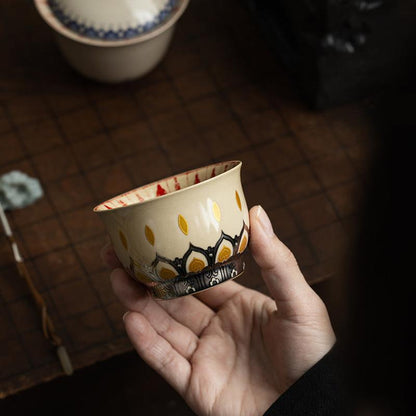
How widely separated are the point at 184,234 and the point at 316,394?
0.21 meters

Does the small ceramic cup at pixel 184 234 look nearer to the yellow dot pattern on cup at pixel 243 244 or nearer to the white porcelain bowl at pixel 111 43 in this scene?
the yellow dot pattern on cup at pixel 243 244

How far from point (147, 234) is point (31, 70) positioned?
65 cm

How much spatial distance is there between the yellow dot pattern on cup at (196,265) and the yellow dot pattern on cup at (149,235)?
0.04m

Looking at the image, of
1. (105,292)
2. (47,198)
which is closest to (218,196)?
(105,292)

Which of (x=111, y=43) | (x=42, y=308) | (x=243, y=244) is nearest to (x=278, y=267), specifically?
(x=243, y=244)

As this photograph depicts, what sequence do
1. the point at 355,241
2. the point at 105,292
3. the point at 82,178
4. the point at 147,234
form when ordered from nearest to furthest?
1. the point at 355,241
2. the point at 147,234
3. the point at 105,292
4. the point at 82,178

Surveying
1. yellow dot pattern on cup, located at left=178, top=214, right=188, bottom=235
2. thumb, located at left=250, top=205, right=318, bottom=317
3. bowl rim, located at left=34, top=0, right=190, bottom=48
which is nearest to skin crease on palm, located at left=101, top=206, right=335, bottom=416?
thumb, located at left=250, top=205, right=318, bottom=317

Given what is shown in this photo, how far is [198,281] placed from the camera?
660 mm

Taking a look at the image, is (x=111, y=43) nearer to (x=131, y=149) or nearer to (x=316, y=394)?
(x=131, y=149)

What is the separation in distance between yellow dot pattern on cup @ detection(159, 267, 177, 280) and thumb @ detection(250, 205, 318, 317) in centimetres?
11

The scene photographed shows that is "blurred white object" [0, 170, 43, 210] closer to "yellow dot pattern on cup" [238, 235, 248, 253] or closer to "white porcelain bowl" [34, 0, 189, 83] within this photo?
"white porcelain bowl" [34, 0, 189, 83]

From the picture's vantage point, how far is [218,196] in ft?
2.07

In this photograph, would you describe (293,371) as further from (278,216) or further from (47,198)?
(47,198)

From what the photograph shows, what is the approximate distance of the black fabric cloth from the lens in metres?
0.64
